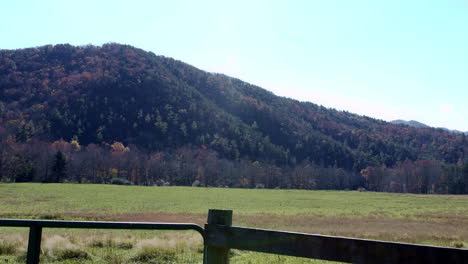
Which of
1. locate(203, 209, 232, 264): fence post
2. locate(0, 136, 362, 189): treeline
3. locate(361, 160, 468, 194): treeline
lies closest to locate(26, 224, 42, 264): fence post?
locate(203, 209, 232, 264): fence post

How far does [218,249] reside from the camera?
3.50 metres

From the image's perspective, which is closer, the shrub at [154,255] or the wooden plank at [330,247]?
the wooden plank at [330,247]

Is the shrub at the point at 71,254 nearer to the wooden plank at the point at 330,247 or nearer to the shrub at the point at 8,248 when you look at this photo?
the shrub at the point at 8,248

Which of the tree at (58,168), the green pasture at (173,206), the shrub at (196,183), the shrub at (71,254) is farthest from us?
the shrub at (196,183)

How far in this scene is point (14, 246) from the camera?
9500 millimetres

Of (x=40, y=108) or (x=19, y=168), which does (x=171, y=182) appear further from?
(x=40, y=108)

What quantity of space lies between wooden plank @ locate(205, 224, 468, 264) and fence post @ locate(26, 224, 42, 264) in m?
1.60

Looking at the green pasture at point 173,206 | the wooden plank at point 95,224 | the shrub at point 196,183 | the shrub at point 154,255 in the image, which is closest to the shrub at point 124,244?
the shrub at point 154,255

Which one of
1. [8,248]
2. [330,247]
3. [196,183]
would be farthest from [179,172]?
[330,247]

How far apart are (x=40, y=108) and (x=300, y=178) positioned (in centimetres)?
11850

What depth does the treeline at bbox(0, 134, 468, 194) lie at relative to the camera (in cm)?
10344

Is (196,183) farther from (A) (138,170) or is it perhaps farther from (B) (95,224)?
(B) (95,224)

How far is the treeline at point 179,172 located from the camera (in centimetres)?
10344

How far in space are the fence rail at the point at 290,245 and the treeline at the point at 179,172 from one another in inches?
4138
